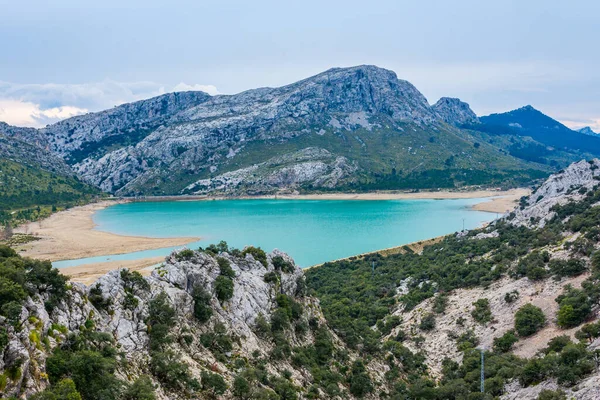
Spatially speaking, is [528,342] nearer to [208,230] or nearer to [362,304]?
[362,304]

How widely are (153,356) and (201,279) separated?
8.04m

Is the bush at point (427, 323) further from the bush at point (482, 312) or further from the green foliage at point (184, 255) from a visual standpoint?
the green foliage at point (184, 255)

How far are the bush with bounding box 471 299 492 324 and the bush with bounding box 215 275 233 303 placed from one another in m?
26.7

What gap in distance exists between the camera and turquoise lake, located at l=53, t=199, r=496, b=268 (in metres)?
101

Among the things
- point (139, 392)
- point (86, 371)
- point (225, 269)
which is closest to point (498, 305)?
point (225, 269)

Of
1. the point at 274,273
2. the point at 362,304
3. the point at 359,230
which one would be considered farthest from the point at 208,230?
the point at 274,273

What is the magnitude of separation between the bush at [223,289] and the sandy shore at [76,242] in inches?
2635

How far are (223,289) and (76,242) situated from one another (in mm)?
87251

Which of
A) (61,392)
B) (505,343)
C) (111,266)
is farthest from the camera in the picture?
(111,266)

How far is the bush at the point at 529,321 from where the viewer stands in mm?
38156

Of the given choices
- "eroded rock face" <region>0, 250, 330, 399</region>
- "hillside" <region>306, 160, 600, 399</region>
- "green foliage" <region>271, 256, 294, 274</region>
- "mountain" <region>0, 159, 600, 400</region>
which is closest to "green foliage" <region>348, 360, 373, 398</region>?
"mountain" <region>0, 159, 600, 400</region>

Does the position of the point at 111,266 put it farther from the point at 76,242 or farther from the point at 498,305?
the point at 498,305

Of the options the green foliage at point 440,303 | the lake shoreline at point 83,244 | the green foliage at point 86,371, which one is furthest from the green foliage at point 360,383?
the lake shoreline at point 83,244

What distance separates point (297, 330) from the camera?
112ft
